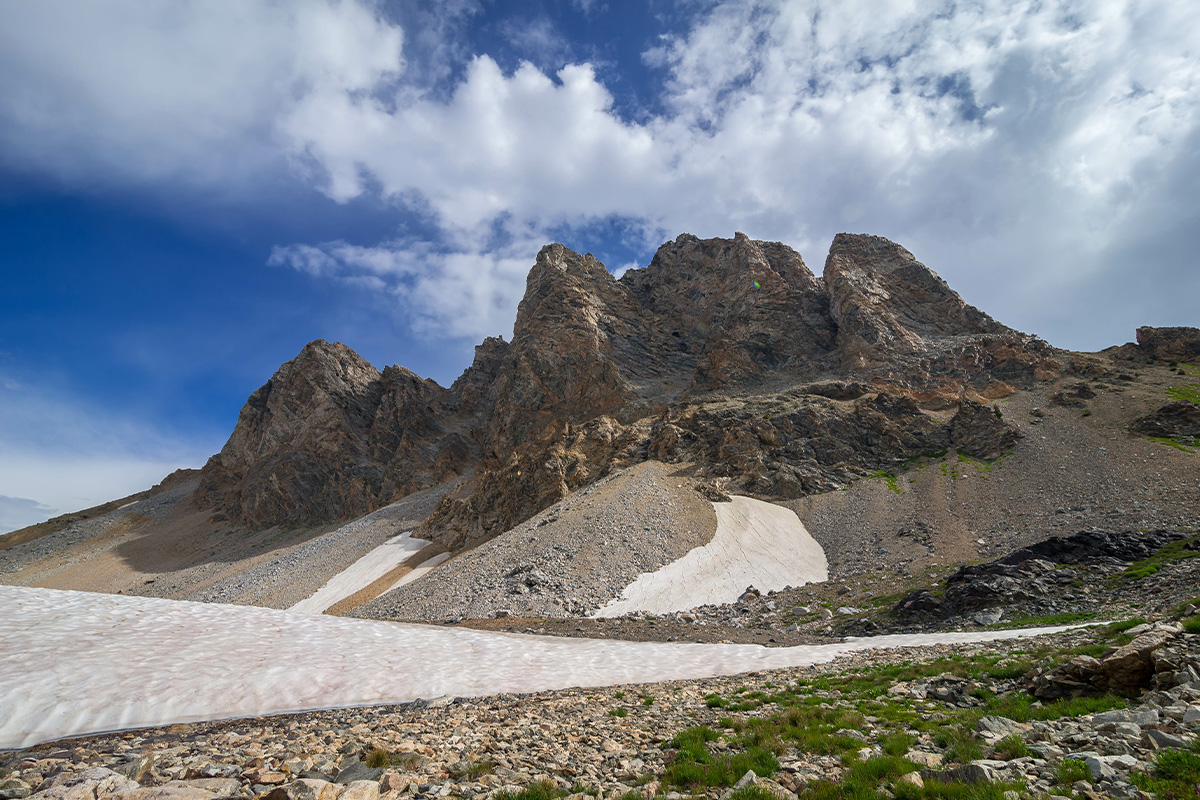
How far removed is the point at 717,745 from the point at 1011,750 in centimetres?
421

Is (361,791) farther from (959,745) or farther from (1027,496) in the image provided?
(1027,496)

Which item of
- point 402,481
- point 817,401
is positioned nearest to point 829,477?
point 817,401

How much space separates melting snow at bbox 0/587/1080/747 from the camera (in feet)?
37.4

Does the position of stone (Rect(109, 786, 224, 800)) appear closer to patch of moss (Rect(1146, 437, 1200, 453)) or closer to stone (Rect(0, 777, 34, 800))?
stone (Rect(0, 777, 34, 800))

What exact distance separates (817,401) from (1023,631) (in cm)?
5015

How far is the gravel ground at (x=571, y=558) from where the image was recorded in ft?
114

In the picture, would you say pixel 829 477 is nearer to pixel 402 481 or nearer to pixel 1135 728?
pixel 1135 728

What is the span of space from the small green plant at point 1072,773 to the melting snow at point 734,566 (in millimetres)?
29033

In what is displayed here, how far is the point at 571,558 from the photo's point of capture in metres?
40.5

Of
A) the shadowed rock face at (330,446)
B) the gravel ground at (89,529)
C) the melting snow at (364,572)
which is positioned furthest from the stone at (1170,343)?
A: the gravel ground at (89,529)

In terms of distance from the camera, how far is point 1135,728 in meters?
6.89

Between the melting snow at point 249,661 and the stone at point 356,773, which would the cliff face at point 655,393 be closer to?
the melting snow at point 249,661

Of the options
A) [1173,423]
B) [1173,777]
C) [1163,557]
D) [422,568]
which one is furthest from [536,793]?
[1173,423]

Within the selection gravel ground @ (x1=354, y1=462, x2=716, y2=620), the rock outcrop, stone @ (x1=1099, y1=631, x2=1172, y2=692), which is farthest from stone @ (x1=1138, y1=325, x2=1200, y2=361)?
stone @ (x1=1099, y1=631, x2=1172, y2=692)
